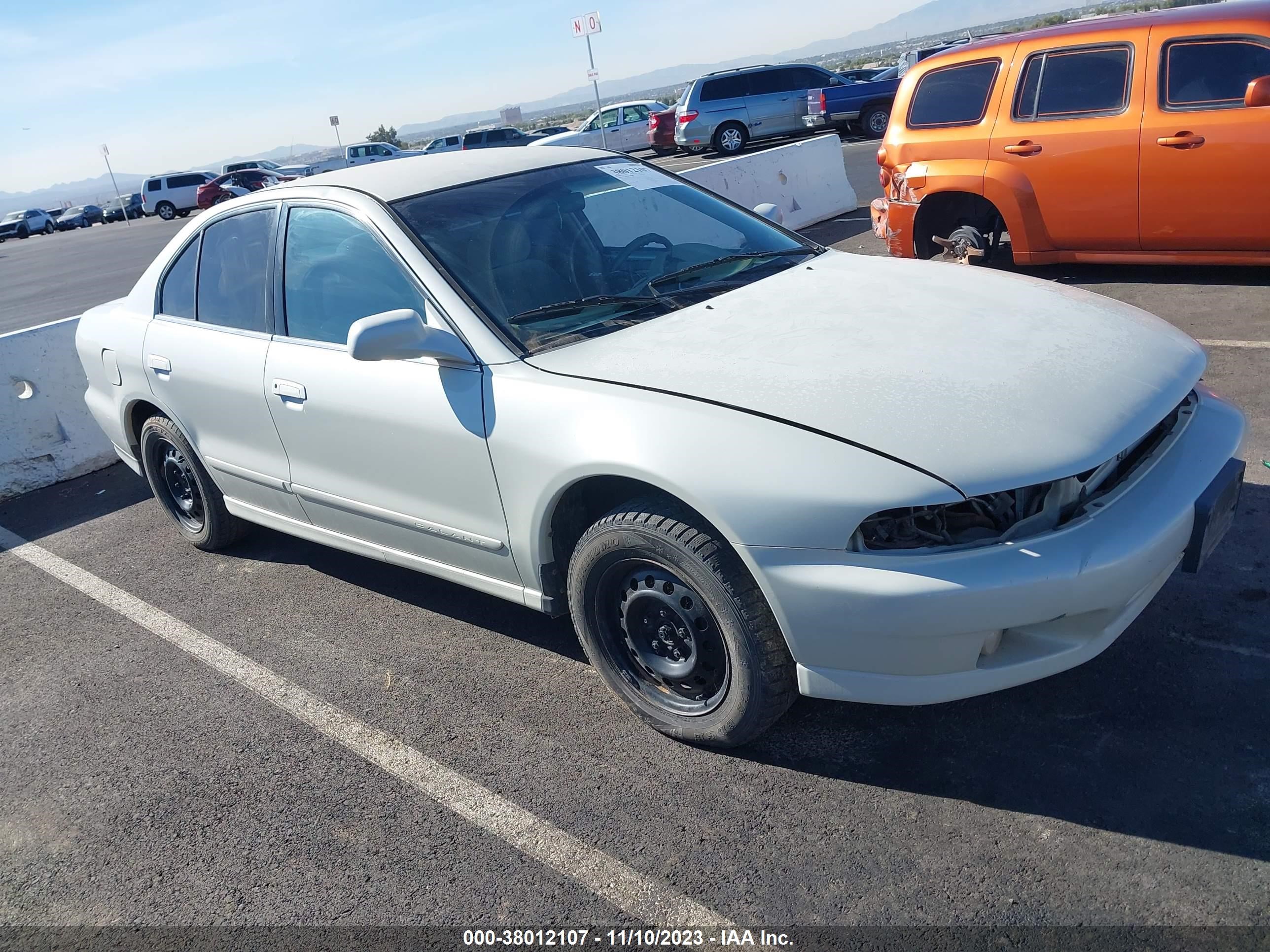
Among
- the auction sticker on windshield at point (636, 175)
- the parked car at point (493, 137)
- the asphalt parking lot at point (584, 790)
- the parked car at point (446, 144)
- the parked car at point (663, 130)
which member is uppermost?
the parked car at point (446, 144)

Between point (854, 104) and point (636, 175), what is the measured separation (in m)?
20.7

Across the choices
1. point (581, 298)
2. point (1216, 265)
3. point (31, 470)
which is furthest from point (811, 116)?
point (581, 298)

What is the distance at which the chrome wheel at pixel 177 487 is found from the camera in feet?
15.9

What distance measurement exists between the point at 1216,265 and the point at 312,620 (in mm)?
6643

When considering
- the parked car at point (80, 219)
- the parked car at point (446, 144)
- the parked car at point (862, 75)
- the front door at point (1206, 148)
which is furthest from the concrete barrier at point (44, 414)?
the parked car at point (80, 219)

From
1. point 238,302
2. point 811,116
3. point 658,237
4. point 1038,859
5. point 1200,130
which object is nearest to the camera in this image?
point 1038,859

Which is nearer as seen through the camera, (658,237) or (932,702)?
(932,702)

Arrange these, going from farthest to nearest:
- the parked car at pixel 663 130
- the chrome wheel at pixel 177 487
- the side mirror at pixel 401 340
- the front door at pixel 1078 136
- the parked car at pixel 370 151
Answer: the parked car at pixel 370 151
the parked car at pixel 663 130
the front door at pixel 1078 136
the chrome wheel at pixel 177 487
the side mirror at pixel 401 340

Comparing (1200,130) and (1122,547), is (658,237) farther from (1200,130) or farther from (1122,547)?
(1200,130)

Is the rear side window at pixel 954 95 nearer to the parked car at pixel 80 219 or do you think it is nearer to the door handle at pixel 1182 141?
the door handle at pixel 1182 141

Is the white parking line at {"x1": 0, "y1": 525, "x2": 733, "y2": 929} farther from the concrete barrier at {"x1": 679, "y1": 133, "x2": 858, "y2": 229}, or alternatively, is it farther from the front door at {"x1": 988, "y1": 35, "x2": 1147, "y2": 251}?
the concrete barrier at {"x1": 679, "y1": 133, "x2": 858, "y2": 229}

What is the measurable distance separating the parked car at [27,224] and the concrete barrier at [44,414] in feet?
168

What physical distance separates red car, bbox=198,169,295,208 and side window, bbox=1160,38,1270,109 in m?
33.3

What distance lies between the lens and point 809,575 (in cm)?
249
